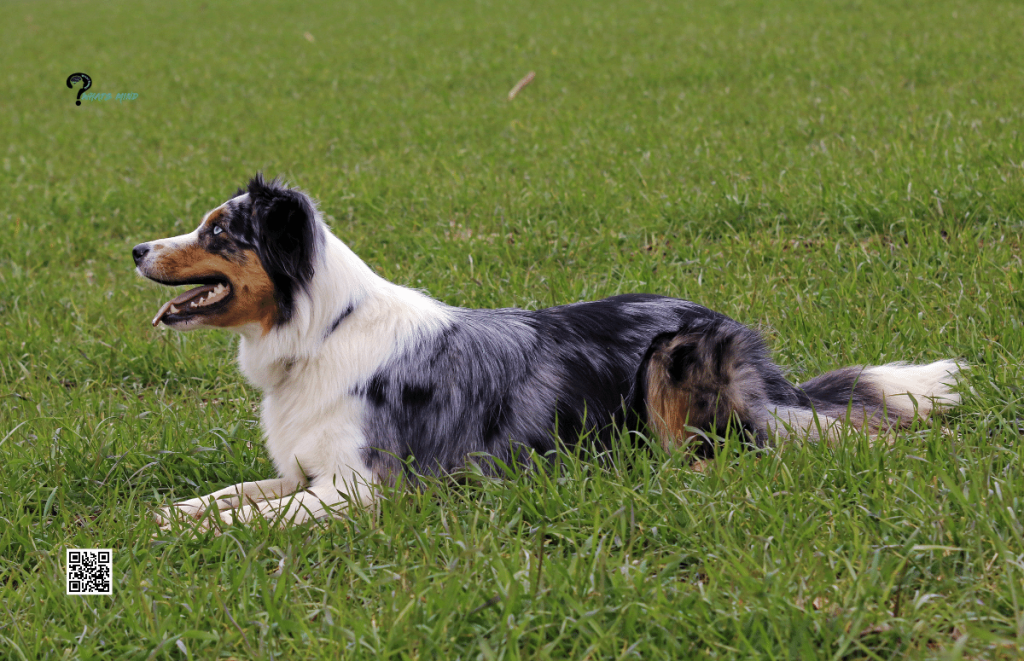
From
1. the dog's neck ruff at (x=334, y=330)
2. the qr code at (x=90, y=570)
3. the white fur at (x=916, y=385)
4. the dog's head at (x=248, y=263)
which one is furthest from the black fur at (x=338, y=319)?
the white fur at (x=916, y=385)

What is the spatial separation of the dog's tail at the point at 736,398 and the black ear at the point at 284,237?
149 cm

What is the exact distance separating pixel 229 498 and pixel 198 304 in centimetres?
82

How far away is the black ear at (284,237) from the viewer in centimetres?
332

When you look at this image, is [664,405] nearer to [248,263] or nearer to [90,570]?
[248,263]

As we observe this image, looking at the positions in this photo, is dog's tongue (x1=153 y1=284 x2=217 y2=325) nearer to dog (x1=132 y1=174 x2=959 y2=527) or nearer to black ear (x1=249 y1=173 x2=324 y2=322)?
dog (x1=132 y1=174 x2=959 y2=527)

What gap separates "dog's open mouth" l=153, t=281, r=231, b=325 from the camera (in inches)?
132

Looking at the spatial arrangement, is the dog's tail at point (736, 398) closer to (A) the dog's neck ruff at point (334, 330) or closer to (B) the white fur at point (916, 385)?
(B) the white fur at point (916, 385)

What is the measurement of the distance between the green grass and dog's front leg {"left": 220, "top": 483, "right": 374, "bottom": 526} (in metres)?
0.09

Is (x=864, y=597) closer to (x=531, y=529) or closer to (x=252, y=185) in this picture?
(x=531, y=529)

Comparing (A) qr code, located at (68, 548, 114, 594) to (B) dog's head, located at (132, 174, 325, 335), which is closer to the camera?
(A) qr code, located at (68, 548, 114, 594)

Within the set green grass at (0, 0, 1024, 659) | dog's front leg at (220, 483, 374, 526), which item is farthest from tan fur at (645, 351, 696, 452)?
dog's front leg at (220, 483, 374, 526)

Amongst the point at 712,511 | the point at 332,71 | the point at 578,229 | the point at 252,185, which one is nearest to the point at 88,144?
the point at 332,71

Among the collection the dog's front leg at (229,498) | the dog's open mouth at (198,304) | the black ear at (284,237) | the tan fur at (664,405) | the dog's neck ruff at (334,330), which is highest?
the black ear at (284,237)

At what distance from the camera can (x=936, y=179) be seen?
6016 mm
